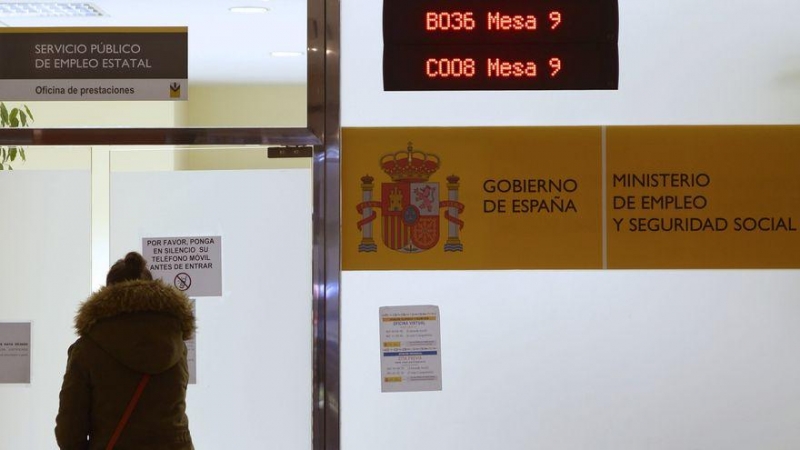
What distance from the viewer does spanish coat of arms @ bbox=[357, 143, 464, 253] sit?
439 cm

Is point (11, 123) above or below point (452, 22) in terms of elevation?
below

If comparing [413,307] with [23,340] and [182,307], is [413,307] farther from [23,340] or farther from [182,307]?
[23,340]

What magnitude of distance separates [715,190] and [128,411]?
256 cm

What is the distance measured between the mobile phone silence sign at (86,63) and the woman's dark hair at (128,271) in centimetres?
93

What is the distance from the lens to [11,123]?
4.51 metres

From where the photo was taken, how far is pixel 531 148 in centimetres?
441

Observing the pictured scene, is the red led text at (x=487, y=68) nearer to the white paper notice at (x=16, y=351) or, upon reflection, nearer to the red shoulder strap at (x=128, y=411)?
the red shoulder strap at (x=128, y=411)

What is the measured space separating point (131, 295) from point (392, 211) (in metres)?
1.24

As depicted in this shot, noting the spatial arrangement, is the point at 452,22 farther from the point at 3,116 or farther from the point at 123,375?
the point at 3,116

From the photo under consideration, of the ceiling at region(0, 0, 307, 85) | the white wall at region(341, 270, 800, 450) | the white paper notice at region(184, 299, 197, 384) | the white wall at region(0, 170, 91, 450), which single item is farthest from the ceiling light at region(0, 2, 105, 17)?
the white wall at region(341, 270, 800, 450)

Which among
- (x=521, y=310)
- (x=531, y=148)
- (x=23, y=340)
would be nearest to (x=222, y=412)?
(x=23, y=340)

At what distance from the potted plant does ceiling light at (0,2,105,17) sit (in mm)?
398

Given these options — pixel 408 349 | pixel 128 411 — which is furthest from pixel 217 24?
pixel 128 411

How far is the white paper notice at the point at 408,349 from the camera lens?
4383mm
